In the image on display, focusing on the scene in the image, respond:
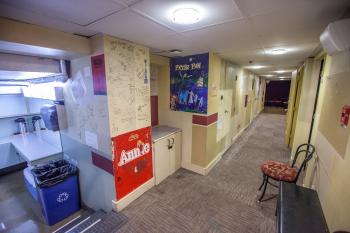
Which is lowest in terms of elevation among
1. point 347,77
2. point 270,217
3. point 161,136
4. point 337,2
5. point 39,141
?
point 270,217

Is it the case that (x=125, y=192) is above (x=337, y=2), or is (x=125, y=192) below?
below

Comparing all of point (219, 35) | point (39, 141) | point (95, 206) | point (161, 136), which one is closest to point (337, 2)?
point (219, 35)

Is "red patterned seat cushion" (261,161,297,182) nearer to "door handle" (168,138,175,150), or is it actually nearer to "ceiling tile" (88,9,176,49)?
"door handle" (168,138,175,150)

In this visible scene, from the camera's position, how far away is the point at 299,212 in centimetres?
137

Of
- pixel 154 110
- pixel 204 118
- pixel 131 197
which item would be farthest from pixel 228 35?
pixel 131 197

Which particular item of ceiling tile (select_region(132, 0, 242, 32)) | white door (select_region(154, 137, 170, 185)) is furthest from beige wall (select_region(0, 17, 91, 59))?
white door (select_region(154, 137, 170, 185))

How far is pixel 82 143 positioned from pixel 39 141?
1927 mm

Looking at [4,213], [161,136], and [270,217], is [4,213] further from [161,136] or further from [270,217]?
[270,217]

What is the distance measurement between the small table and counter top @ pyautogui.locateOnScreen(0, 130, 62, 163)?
349 cm

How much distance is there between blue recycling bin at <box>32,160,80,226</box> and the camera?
2.19 metres

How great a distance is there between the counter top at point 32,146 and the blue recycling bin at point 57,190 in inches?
13.2

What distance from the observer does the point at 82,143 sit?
2.39 m

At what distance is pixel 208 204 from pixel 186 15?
2.37 metres

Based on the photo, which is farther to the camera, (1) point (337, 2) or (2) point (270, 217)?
(2) point (270, 217)
